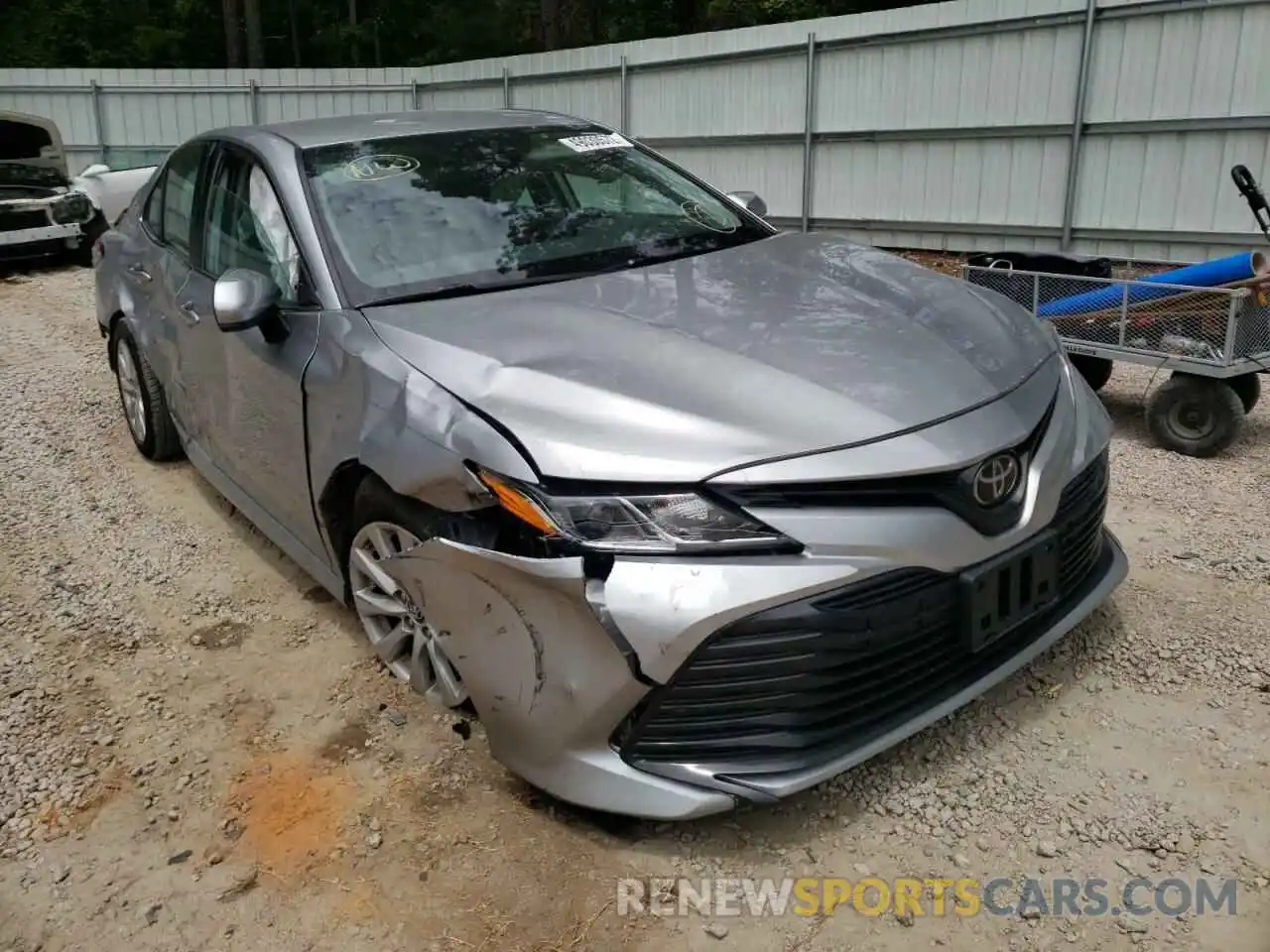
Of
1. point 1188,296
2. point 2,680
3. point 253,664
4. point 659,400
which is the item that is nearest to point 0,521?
point 2,680

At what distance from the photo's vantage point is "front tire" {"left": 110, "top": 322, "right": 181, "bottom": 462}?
4.79m

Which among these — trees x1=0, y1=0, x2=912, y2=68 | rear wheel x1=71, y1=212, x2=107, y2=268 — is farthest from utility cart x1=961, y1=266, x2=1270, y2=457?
trees x1=0, y1=0, x2=912, y2=68

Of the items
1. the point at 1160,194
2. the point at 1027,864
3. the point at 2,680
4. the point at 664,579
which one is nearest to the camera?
the point at 664,579

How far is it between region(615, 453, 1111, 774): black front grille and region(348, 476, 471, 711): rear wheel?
641 mm

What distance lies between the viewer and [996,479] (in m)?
2.35

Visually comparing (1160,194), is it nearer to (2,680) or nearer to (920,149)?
(920,149)

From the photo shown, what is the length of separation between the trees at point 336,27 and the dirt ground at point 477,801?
2077 centimetres

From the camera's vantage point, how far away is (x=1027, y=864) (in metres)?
2.29

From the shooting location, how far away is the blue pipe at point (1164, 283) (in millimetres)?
4797

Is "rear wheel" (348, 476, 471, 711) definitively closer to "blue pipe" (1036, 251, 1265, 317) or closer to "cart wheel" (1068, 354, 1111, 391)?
"blue pipe" (1036, 251, 1265, 317)

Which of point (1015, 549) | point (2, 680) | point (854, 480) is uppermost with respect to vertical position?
point (854, 480)

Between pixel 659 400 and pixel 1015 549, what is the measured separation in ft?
2.84

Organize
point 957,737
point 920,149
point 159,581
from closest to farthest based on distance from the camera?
point 957,737 < point 159,581 < point 920,149


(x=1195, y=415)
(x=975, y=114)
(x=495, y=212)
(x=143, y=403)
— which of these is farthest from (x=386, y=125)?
(x=975, y=114)
